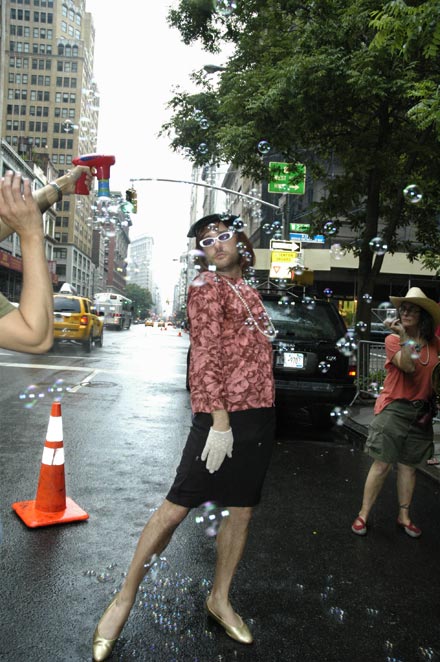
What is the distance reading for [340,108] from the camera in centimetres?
942

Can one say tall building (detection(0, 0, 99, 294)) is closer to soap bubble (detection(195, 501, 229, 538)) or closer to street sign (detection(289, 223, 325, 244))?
soap bubble (detection(195, 501, 229, 538))

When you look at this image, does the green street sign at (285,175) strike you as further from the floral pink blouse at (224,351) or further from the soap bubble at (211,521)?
the floral pink blouse at (224,351)

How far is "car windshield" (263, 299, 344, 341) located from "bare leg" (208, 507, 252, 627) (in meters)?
4.40

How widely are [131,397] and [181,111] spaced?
8879mm

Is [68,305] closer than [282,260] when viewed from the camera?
No

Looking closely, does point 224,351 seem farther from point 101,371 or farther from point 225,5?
A: point 101,371

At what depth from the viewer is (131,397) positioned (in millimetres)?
9516

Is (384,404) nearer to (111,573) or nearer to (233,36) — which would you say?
(111,573)

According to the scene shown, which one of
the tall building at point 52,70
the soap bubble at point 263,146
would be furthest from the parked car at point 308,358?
the soap bubble at point 263,146

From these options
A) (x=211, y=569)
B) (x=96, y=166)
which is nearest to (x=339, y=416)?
(x=211, y=569)

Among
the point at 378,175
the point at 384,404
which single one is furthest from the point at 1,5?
the point at 378,175

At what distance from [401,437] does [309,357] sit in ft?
9.53

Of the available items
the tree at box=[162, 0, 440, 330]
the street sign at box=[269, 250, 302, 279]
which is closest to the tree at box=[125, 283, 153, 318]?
the street sign at box=[269, 250, 302, 279]

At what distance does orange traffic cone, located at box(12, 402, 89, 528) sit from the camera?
144 inches
